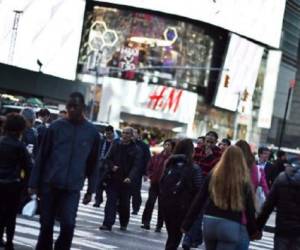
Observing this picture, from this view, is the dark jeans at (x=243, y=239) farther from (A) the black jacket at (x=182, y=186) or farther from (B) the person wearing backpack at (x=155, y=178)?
(B) the person wearing backpack at (x=155, y=178)

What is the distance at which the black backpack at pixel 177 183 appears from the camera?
10938 millimetres

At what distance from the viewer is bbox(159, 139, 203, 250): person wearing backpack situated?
35.9 feet

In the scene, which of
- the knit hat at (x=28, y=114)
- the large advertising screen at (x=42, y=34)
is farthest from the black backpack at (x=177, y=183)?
the large advertising screen at (x=42, y=34)

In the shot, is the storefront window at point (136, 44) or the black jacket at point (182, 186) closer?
the black jacket at point (182, 186)

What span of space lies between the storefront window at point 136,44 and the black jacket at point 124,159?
192ft

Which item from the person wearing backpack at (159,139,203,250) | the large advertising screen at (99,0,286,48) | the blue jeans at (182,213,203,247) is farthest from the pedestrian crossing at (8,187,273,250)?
the large advertising screen at (99,0,286,48)

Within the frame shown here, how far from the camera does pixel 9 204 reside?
9.98 meters

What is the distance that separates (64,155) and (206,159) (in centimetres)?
544

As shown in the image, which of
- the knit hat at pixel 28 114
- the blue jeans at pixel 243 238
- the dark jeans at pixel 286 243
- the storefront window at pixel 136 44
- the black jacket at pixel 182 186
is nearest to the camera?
the blue jeans at pixel 243 238

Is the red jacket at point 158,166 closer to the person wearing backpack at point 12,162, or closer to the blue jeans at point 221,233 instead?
the person wearing backpack at point 12,162

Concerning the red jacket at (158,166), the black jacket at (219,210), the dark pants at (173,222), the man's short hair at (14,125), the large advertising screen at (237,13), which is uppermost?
the large advertising screen at (237,13)

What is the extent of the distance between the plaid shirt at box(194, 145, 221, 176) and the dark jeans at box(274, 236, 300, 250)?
5.84 metres

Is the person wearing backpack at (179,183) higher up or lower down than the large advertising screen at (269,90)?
lower down

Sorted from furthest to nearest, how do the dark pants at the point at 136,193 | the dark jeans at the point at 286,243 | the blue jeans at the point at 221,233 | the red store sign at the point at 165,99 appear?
1. the red store sign at the point at 165,99
2. the dark pants at the point at 136,193
3. the dark jeans at the point at 286,243
4. the blue jeans at the point at 221,233
